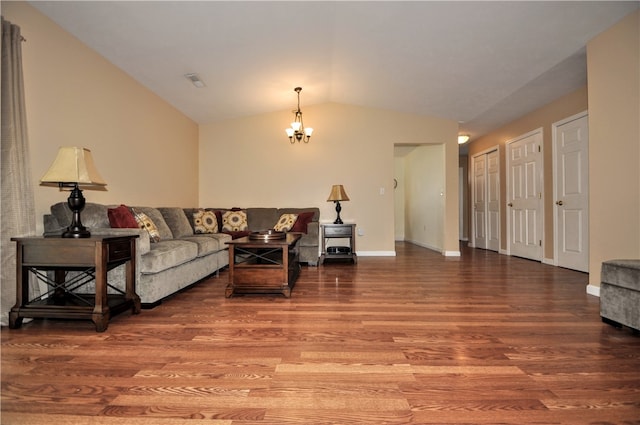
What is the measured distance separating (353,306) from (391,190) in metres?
3.48

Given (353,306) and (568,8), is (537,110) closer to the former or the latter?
(568,8)

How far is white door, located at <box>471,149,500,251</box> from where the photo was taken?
20.3 ft

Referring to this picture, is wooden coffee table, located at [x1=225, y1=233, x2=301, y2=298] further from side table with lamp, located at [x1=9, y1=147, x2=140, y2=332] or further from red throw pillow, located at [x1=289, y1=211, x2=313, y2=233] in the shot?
red throw pillow, located at [x1=289, y1=211, x2=313, y2=233]

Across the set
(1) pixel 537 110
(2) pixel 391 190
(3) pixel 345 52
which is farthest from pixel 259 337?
(1) pixel 537 110

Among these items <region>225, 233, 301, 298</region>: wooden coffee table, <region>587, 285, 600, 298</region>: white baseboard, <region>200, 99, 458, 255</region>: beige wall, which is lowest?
<region>587, 285, 600, 298</region>: white baseboard

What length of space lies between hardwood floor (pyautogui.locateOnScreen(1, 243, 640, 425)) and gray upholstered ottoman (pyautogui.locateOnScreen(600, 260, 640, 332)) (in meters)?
0.09

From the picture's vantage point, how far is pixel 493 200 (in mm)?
6297

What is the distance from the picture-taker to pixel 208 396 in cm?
131

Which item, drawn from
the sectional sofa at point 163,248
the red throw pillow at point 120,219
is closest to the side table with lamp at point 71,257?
the sectional sofa at point 163,248

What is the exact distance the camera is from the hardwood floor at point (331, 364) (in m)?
1.21

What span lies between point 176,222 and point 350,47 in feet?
10.3

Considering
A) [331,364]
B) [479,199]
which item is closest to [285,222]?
[331,364]

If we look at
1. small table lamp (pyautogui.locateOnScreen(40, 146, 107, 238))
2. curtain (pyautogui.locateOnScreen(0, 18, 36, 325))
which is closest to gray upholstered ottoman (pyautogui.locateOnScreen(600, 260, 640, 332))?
small table lamp (pyautogui.locateOnScreen(40, 146, 107, 238))

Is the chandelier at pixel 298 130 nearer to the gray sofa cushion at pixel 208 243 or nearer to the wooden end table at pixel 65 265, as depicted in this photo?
the gray sofa cushion at pixel 208 243
